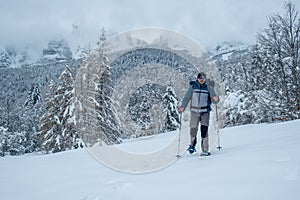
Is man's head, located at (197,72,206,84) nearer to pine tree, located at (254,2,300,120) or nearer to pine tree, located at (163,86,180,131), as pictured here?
pine tree, located at (254,2,300,120)

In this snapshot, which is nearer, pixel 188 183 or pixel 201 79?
pixel 188 183

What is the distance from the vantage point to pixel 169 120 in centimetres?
2894

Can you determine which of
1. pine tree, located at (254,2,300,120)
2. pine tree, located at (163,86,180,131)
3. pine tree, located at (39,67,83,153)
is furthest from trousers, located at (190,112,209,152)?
pine tree, located at (163,86,180,131)

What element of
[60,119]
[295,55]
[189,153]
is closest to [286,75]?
[295,55]

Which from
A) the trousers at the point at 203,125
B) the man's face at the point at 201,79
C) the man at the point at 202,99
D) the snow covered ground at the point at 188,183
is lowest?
the snow covered ground at the point at 188,183

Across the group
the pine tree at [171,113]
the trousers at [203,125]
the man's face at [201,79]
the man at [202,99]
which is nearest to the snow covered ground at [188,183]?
the trousers at [203,125]

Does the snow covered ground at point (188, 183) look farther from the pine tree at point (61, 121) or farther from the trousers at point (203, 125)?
the pine tree at point (61, 121)

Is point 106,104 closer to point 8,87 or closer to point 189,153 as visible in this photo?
point 189,153

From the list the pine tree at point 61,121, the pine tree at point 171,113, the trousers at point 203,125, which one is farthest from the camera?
the pine tree at point 171,113

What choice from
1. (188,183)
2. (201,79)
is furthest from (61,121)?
(188,183)

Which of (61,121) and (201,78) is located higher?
(201,78)

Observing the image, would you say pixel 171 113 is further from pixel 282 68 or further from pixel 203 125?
pixel 203 125

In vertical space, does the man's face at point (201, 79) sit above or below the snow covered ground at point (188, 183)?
above

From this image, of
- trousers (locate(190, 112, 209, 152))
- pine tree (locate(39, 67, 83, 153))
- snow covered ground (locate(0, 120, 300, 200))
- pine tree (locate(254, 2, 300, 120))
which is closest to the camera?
snow covered ground (locate(0, 120, 300, 200))
